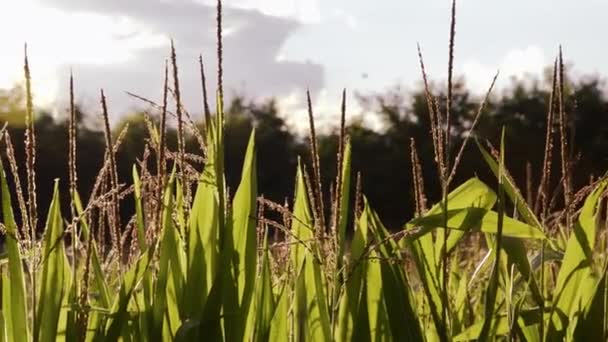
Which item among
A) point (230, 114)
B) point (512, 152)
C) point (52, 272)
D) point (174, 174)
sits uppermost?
point (230, 114)

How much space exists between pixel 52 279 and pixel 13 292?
0.07 meters

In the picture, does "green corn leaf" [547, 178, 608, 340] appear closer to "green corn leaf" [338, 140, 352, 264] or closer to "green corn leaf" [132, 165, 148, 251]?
"green corn leaf" [338, 140, 352, 264]

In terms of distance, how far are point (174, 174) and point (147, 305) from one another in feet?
0.70

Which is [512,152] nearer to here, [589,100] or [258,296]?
[589,100]

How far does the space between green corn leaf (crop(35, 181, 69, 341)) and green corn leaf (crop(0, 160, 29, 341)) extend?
4cm

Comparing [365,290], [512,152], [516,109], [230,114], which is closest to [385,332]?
[365,290]

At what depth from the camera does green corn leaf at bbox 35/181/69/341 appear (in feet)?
4.81

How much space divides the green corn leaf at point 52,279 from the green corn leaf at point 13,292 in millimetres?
36

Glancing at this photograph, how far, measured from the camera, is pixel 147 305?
144cm

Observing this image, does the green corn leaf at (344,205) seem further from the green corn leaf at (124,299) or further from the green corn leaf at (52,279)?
the green corn leaf at (52,279)

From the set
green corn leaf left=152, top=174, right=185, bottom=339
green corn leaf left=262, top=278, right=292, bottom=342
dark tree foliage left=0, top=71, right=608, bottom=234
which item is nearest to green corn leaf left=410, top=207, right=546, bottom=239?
green corn leaf left=262, top=278, right=292, bottom=342

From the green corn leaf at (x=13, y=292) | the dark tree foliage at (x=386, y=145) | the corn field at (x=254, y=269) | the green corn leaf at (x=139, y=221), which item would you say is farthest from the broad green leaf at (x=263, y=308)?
the dark tree foliage at (x=386, y=145)

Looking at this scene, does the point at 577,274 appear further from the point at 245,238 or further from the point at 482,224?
the point at 245,238

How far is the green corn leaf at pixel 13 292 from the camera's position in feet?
4.87
